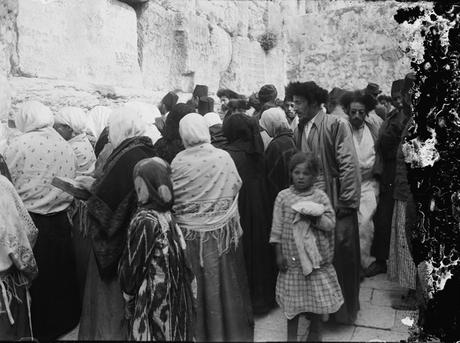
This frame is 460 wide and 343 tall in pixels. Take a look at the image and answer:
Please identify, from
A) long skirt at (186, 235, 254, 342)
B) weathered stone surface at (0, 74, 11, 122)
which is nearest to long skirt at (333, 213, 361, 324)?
long skirt at (186, 235, 254, 342)

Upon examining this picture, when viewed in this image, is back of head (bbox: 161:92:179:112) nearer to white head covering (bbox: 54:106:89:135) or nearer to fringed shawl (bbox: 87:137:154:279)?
white head covering (bbox: 54:106:89:135)

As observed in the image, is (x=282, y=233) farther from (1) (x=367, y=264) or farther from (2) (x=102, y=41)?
→ (2) (x=102, y=41)

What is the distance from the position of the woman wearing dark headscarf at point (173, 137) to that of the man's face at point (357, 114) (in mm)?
1652

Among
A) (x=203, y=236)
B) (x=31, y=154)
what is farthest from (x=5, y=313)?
(x=203, y=236)

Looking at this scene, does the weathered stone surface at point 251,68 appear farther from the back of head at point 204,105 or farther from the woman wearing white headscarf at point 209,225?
the woman wearing white headscarf at point 209,225

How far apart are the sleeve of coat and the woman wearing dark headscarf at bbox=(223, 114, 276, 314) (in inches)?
27.8

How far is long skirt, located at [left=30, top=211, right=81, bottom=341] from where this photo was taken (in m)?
3.77

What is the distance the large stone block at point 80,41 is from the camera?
5789 mm

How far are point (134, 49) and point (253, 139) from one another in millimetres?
4546

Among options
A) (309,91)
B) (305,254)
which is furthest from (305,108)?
(305,254)

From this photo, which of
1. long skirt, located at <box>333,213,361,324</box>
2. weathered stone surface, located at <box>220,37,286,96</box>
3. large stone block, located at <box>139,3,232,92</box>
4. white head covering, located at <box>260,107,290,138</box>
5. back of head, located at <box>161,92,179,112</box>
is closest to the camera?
long skirt, located at <box>333,213,361,324</box>

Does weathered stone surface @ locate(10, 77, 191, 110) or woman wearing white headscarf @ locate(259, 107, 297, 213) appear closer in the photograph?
woman wearing white headscarf @ locate(259, 107, 297, 213)

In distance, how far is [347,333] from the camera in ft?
11.7

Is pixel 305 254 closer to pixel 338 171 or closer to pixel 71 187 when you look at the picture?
pixel 338 171
